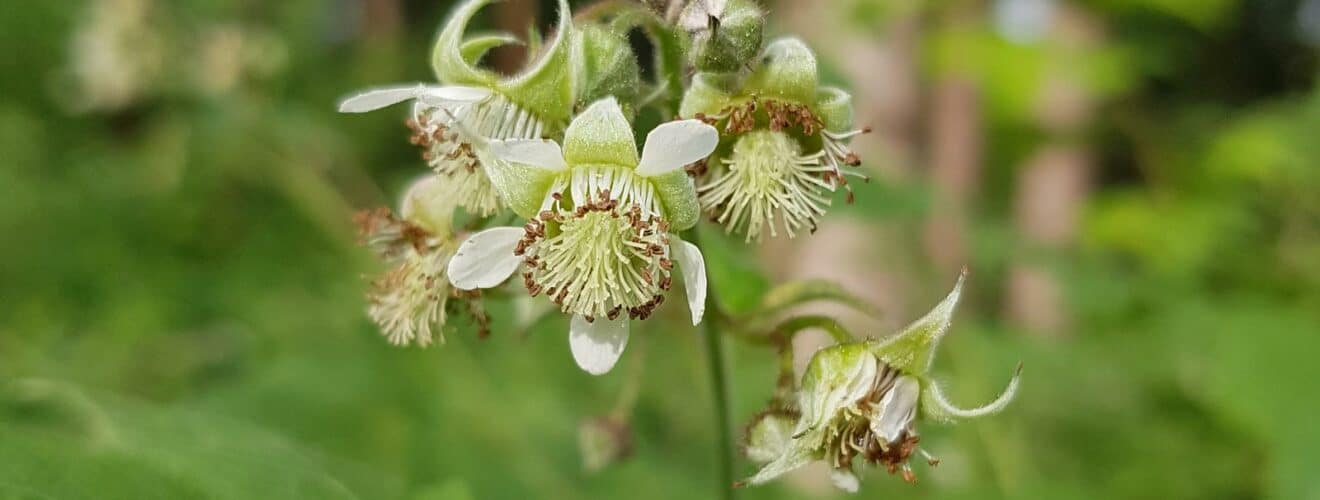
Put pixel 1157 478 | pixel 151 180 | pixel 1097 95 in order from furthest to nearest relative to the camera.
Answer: pixel 1097 95
pixel 151 180
pixel 1157 478

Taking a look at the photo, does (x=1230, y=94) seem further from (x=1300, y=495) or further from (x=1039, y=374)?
(x=1300, y=495)

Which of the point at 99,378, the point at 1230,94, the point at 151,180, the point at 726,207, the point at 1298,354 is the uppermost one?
the point at 151,180

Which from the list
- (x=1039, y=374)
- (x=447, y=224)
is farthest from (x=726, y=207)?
(x=1039, y=374)

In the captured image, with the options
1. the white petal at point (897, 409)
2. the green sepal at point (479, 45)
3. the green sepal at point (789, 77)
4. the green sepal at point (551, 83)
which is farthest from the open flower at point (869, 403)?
the green sepal at point (479, 45)

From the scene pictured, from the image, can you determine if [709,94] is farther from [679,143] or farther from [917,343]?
[917,343]

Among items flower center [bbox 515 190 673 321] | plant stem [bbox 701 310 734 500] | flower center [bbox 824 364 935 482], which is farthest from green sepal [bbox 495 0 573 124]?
flower center [bbox 824 364 935 482]

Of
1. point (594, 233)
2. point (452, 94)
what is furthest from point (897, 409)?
point (452, 94)
